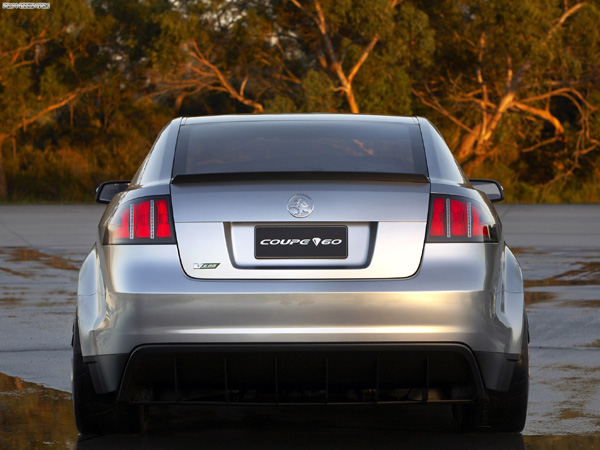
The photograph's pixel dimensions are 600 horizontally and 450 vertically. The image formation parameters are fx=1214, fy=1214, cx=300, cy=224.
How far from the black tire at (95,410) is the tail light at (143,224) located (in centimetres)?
50

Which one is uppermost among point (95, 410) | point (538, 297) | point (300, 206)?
point (300, 206)

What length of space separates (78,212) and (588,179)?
1774 centimetres

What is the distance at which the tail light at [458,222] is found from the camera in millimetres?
4969

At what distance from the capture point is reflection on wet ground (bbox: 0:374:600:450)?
5383mm

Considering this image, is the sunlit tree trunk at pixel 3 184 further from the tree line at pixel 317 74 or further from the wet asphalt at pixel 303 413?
the wet asphalt at pixel 303 413

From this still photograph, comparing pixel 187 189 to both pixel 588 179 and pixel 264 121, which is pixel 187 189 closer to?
pixel 264 121

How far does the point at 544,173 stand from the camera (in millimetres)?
41250

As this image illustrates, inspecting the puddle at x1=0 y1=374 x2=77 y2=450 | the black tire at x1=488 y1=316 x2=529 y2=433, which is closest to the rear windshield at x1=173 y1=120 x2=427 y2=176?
the black tire at x1=488 y1=316 x2=529 y2=433

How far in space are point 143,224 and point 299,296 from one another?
0.73 metres

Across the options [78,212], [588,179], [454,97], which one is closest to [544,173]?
[588,179]

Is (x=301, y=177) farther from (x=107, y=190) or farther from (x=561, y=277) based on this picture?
(x=561, y=277)

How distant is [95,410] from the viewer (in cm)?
527

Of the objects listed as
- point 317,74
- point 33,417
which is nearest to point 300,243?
point 33,417

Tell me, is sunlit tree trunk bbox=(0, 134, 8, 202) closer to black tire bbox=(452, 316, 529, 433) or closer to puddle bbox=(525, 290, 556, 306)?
puddle bbox=(525, 290, 556, 306)
